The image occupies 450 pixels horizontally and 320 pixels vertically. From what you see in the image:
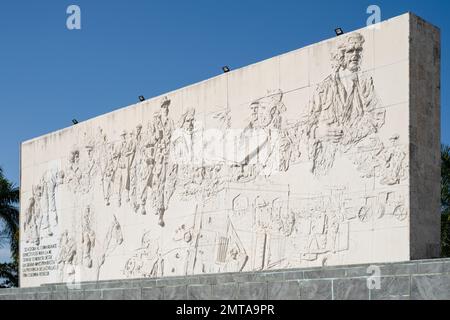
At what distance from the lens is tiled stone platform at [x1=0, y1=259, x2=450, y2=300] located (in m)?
7.29

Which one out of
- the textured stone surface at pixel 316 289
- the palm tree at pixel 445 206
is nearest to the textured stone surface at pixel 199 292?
the textured stone surface at pixel 316 289

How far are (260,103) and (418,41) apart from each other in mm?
2682

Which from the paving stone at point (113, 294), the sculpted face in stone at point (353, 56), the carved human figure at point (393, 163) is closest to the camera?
the carved human figure at point (393, 163)

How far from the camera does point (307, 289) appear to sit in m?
8.36

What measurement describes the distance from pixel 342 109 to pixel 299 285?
9.96 ft

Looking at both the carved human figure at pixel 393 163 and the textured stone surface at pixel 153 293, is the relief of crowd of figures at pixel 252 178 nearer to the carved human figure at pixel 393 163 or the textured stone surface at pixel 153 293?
the carved human figure at pixel 393 163

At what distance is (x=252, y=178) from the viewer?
38.1 ft

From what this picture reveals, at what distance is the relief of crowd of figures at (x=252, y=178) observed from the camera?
10.2 metres

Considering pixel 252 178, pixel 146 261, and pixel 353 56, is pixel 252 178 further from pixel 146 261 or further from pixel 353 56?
pixel 146 261

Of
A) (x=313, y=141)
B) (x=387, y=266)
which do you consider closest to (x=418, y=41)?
(x=313, y=141)

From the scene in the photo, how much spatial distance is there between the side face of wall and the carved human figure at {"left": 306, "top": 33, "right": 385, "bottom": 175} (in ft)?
1.70

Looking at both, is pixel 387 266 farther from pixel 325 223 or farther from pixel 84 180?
pixel 84 180

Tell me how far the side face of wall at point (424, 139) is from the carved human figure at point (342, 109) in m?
0.52

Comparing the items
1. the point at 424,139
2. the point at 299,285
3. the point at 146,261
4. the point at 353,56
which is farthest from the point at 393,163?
the point at 146,261
